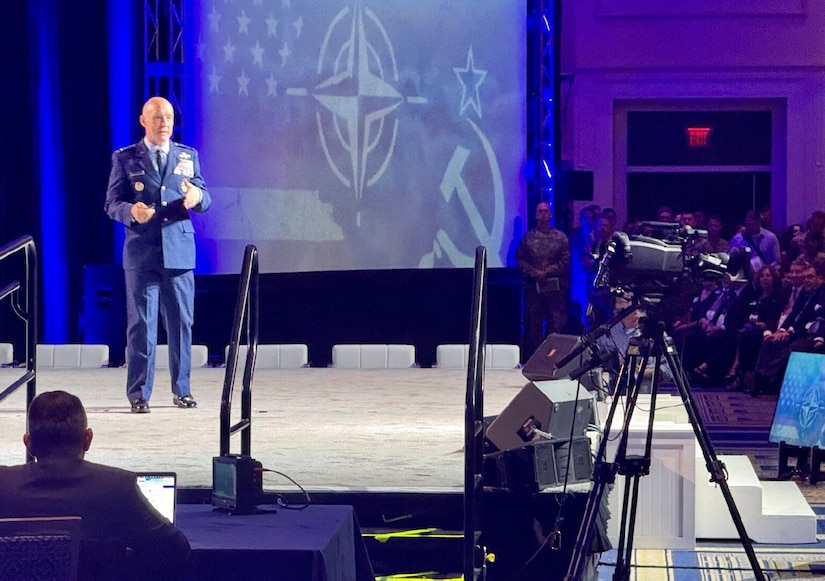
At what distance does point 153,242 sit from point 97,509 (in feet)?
12.4

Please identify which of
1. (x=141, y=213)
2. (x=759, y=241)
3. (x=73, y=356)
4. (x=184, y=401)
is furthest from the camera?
(x=759, y=241)

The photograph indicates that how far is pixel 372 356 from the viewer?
1009 centimetres

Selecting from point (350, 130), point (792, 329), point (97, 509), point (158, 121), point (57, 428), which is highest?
point (350, 130)

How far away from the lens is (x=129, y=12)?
10.3 metres

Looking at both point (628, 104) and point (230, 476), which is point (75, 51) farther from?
point (230, 476)

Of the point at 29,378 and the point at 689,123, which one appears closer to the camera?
the point at 29,378

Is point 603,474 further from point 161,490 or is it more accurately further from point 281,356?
point 281,356

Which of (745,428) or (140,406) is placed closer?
(140,406)

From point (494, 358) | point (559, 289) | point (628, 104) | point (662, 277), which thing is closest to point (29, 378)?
point (662, 277)

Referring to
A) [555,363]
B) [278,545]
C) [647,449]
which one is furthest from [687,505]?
[278,545]

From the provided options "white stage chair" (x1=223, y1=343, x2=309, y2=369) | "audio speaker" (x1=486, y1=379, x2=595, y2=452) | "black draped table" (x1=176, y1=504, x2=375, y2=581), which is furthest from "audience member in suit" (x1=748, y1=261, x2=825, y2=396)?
"black draped table" (x1=176, y1=504, x2=375, y2=581)

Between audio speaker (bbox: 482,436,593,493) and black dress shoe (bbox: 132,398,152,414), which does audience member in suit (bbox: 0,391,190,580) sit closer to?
audio speaker (bbox: 482,436,593,493)

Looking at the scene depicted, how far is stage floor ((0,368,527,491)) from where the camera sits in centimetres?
515

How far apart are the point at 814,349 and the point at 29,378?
5.56 meters
